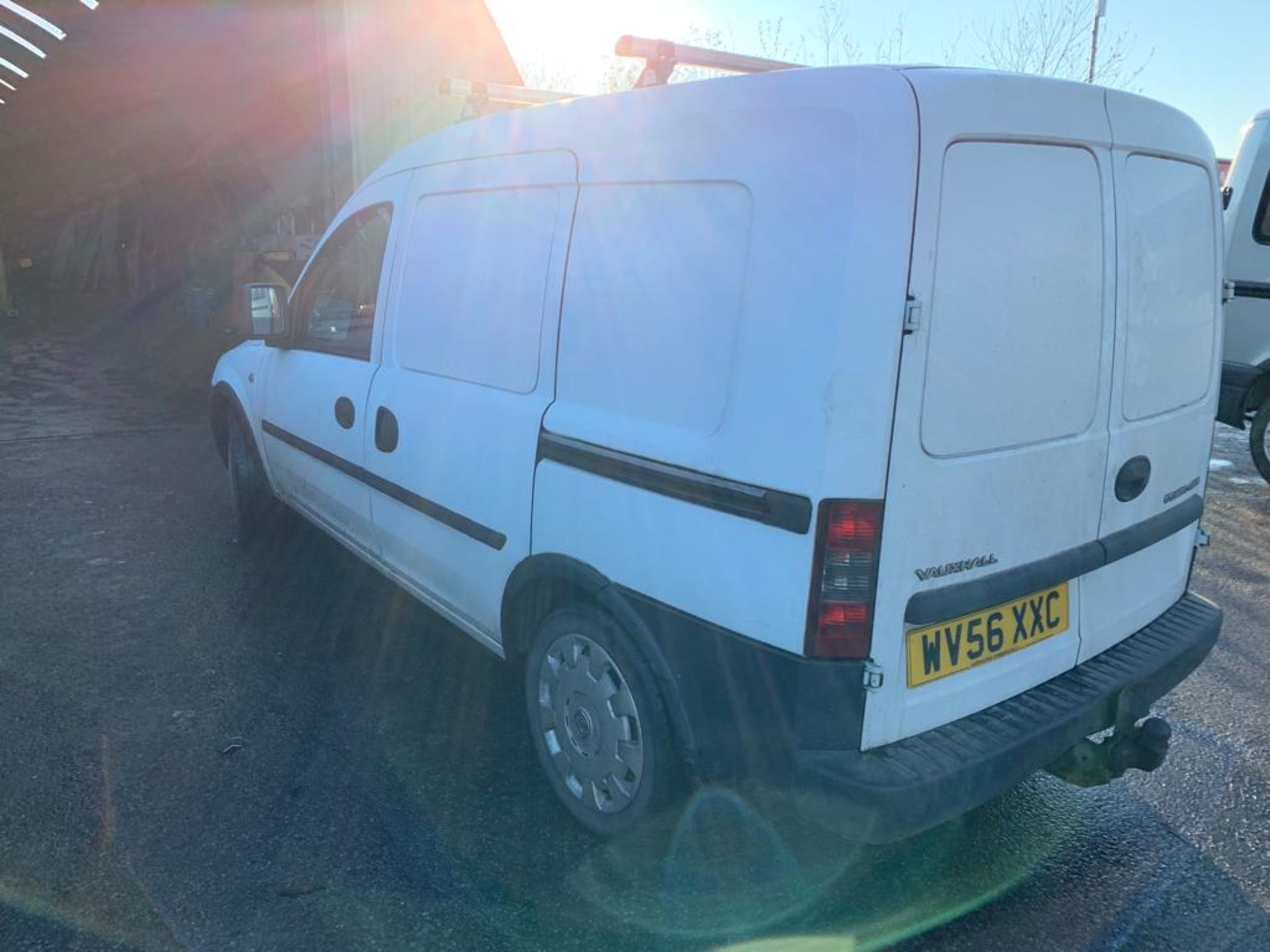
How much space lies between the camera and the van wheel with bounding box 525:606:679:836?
93.4 inches

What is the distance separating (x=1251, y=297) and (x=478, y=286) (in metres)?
6.64

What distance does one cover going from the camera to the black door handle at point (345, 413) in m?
3.60

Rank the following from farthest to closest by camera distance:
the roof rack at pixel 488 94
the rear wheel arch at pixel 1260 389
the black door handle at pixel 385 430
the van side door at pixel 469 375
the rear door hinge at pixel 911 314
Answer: the rear wheel arch at pixel 1260 389, the roof rack at pixel 488 94, the black door handle at pixel 385 430, the van side door at pixel 469 375, the rear door hinge at pixel 911 314

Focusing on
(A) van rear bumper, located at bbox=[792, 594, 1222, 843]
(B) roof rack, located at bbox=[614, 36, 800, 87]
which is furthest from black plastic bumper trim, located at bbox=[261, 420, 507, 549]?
(B) roof rack, located at bbox=[614, 36, 800, 87]

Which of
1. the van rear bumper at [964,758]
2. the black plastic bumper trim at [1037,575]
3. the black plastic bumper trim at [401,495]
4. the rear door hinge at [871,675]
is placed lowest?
the van rear bumper at [964,758]

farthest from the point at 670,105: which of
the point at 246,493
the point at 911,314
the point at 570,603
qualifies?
the point at 246,493

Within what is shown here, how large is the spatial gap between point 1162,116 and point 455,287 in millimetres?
2155

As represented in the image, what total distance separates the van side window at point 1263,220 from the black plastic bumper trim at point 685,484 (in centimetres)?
688

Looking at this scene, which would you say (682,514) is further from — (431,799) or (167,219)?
(167,219)

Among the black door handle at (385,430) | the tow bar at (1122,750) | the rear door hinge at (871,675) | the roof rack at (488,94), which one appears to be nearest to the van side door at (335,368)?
the black door handle at (385,430)

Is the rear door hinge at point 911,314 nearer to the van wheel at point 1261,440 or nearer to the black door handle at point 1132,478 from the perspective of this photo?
the black door handle at point 1132,478

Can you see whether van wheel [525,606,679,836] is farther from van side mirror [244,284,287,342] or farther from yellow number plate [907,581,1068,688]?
van side mirror [244,284,287,342]

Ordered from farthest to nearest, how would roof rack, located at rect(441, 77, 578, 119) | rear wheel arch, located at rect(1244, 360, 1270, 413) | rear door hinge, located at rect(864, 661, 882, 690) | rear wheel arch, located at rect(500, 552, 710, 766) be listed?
rear wheel arch, located at rect(1244, 360, 1270, 413) → roof rack, located at rect(441, 77, 578, 119) → rear wheel arch, located at rect(500, 552, 710, 766) → rear door hinge, located at rect(864, 661, 882, 690)

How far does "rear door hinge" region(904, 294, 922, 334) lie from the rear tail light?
0.37 m
